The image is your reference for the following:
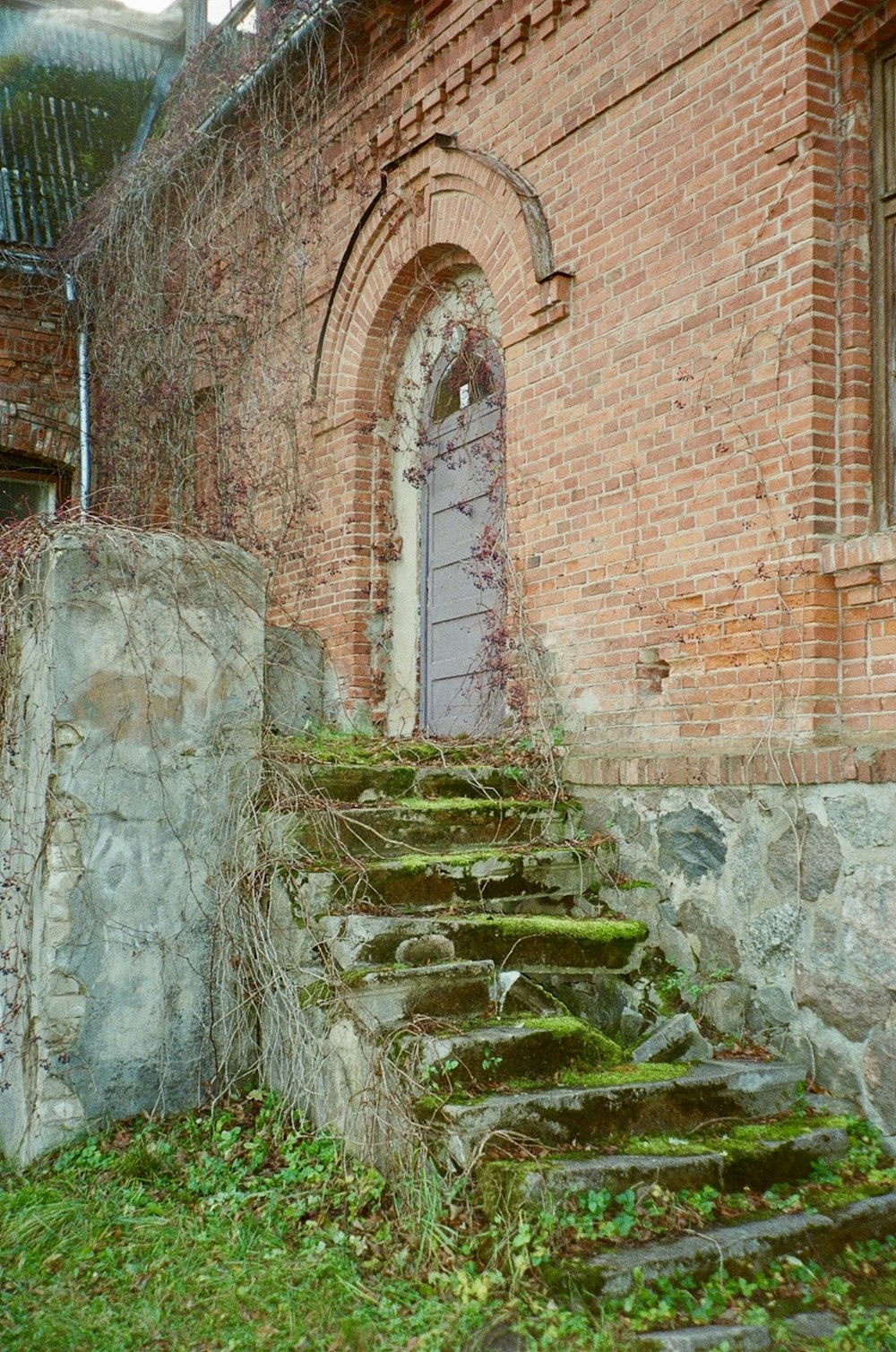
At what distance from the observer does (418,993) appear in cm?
446

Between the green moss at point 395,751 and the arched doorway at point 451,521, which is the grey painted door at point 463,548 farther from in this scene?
the green moss at point 395,751

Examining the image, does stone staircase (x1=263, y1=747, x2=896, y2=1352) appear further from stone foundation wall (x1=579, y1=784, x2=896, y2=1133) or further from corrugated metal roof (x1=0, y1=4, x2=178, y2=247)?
corrugated metal roof (x1=0, y1=4, x2=178, y2=247)

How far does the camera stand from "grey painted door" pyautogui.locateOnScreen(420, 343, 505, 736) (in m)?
7.24

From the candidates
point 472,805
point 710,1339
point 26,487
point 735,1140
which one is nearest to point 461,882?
point 472,805

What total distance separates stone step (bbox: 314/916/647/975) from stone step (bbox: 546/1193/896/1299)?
4.70 feet

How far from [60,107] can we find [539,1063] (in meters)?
11.1

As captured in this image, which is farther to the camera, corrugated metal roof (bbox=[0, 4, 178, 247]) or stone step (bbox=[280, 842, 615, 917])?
corrugated metal roof (bbox=[0, 4, 178, 247])

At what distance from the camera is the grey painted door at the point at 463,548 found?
7.24 metres

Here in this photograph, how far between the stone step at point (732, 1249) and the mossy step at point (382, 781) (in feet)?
7.74

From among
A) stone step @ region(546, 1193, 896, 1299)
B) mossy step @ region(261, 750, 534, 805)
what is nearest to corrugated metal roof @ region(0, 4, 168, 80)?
mossy step @ region(261, 750, 534, 805)

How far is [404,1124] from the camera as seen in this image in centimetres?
400

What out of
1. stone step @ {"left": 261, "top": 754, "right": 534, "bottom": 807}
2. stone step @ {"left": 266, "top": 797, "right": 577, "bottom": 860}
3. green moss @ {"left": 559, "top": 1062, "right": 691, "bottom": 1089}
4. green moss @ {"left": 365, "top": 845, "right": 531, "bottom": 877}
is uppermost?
stone step @ {"left": 261, "top": 754, "right": 534, "bottom": 807}

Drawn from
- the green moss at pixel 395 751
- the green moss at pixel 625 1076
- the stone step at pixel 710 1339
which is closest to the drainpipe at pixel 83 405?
the green moss at pixel 395 751

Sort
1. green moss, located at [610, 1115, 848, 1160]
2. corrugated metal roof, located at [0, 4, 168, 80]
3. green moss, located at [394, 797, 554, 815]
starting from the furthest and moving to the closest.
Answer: corrugated metal roof, located at [0, 4, 168, 80] < green moss, located at [394, 797, 554, 815] < green moss, located at [610, 1115, 848, 1160]
